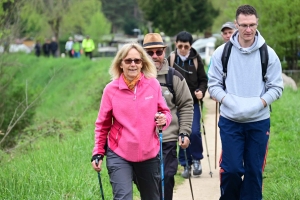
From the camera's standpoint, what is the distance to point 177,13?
138 ft

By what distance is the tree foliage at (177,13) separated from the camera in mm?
42250

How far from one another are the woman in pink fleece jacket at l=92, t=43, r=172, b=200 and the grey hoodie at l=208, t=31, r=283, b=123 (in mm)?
733

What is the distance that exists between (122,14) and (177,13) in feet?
165

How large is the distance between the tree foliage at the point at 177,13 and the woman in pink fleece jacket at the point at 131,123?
120 ft

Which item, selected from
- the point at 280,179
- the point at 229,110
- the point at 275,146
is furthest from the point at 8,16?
the point at 229,110

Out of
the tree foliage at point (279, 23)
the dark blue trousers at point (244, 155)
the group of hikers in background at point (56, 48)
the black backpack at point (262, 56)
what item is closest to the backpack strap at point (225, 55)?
the black backpack at point (262, 56)

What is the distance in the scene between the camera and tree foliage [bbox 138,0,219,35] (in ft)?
139

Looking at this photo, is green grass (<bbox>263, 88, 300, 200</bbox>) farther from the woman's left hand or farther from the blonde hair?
the blonde hair

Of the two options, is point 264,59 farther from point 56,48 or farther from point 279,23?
point 56,48

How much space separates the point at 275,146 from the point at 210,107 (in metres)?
7.61

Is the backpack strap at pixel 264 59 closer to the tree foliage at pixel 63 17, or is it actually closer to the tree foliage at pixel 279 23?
the tree foliage at pixel 279 23

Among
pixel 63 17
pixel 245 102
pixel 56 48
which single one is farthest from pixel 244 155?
pixel 63 17

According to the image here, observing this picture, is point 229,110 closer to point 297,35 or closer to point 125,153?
point 125,153

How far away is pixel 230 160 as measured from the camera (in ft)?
20.1
